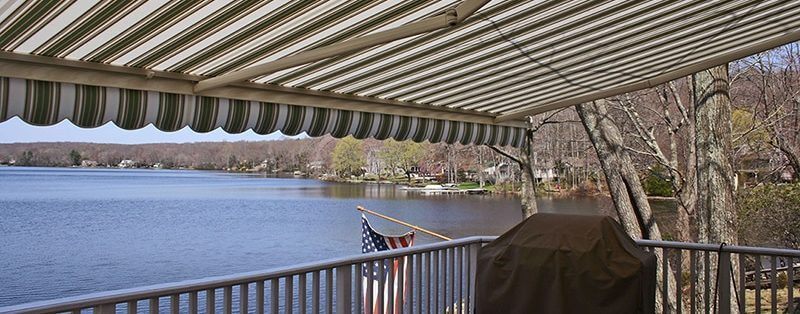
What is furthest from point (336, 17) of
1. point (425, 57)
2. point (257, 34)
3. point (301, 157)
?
point (301, 157)

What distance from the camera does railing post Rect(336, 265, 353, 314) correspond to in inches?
137

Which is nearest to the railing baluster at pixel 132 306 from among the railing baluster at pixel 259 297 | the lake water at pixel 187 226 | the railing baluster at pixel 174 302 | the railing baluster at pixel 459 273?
the railing baluster at pixel 174 302

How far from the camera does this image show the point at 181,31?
10.3ft

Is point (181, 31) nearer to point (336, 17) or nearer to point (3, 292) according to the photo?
point (336, 17)

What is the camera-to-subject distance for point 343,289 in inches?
139

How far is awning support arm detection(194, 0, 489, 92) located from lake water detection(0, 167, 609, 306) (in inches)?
424

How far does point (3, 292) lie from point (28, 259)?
4.53 metres

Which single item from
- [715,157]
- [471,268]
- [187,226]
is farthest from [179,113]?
[187,226]

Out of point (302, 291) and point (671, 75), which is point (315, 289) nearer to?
point (302, 291)

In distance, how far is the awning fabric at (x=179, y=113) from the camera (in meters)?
3.17

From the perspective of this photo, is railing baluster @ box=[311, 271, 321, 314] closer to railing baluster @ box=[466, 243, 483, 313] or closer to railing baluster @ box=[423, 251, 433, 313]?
railing baluster @ box=[423, 251, 433, 313]

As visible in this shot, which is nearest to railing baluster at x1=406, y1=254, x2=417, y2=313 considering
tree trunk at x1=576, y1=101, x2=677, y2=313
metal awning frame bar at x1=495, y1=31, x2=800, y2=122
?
metal awning frame bar at x1=495, y1=31, x2=800, y2=122

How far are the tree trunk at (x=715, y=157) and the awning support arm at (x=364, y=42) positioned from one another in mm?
6195

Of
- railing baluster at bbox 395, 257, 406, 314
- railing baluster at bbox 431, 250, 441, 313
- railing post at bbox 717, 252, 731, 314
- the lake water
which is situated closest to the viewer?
railing post at bbox 717, 252, 731, 314
